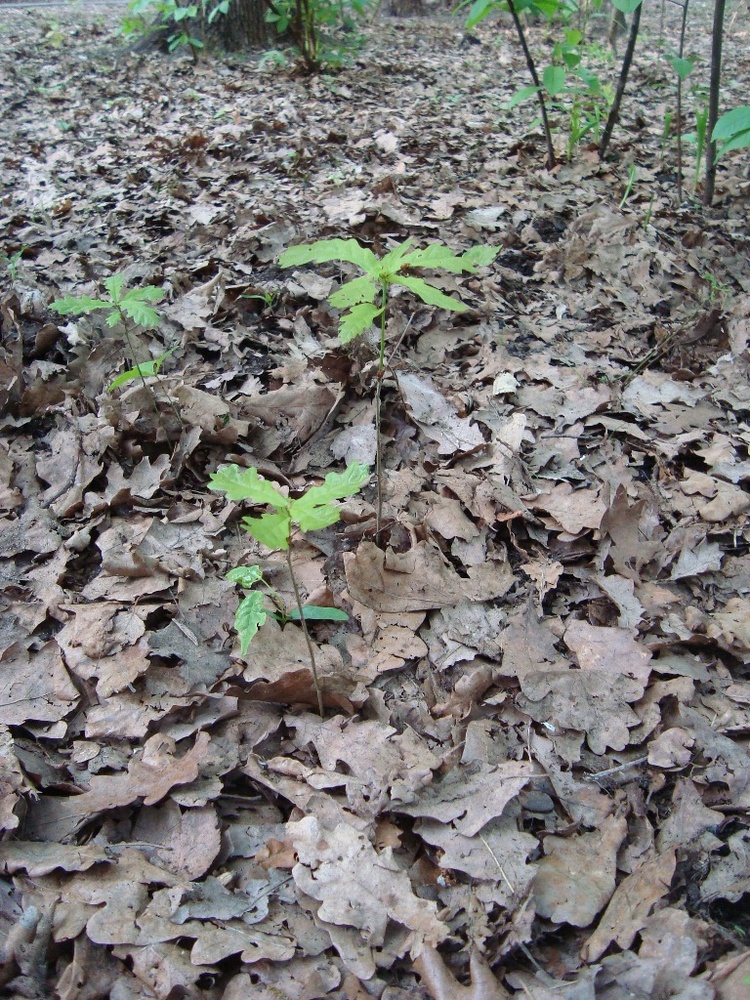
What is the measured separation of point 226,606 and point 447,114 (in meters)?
5.18

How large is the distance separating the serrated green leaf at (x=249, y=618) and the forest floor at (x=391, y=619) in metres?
0.21

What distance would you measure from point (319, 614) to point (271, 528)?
22.9 inches

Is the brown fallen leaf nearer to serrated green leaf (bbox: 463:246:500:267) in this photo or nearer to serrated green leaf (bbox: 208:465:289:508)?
serrated green leaf (bbox: 208:465:289:508)

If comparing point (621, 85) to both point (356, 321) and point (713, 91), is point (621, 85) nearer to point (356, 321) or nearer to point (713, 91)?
point (713, 91)

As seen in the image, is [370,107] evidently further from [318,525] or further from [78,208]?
[318,525]

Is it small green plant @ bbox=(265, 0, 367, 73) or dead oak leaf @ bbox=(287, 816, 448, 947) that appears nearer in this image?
dead oak leaf @ bbox=(287, 816, 448, 947)

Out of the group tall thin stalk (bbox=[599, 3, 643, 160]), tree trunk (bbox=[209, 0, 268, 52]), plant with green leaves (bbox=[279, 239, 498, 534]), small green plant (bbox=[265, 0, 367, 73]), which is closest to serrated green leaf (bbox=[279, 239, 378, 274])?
plant with green leaves (bbox=[279, 239, 498, 534])

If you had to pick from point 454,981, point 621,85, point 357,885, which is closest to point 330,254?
point 357,885

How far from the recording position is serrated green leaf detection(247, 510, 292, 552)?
1.40 metres

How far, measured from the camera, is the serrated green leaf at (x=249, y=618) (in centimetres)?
162

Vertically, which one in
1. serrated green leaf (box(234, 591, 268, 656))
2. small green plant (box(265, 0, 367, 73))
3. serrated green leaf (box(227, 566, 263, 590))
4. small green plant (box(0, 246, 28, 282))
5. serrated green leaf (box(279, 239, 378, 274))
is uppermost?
small green plant (box(265, 0, 367, 73))

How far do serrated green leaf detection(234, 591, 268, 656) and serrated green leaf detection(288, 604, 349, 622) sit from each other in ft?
0.88

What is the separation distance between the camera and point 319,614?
192cm

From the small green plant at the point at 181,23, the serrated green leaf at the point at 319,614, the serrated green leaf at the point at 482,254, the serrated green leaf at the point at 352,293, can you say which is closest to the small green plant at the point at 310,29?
the small green plant at the point at 181,23
